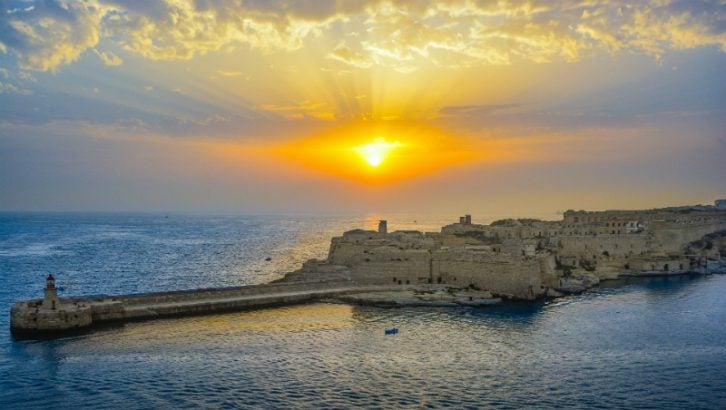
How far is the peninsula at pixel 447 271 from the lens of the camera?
30141 millimetres

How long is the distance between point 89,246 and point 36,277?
44893 mm

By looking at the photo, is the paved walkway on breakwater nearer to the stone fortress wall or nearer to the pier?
the pier

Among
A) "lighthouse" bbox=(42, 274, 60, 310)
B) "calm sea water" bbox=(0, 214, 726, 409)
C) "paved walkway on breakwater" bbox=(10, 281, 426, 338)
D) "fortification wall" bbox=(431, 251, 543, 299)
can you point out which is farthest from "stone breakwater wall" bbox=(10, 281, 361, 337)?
"fortification wall" bbox=(431, 251, 543, 299)

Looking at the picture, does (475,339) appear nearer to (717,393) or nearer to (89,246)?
(717,393)

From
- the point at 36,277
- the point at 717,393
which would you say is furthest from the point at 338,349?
the point at 36,277

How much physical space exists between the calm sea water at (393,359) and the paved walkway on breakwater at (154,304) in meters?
1.24

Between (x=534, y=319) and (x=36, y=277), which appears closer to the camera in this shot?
(x=534, y=319)

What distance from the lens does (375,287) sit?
39844mm

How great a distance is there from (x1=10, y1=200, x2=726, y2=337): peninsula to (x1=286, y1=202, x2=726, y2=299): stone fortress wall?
3.1 inches

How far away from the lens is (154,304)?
32.0 metres

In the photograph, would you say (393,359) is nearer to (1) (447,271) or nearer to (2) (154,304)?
(2) (154,304)

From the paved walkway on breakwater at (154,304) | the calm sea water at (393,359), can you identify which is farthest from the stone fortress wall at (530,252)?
the calm sea water at (393,359)

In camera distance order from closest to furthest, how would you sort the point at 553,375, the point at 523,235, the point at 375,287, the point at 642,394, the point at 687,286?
the point at 642,394, the point at 553,375, the point at 375,287, the point at 687,286, the point at 523,235

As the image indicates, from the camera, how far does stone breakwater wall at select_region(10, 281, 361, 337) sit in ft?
90.0
